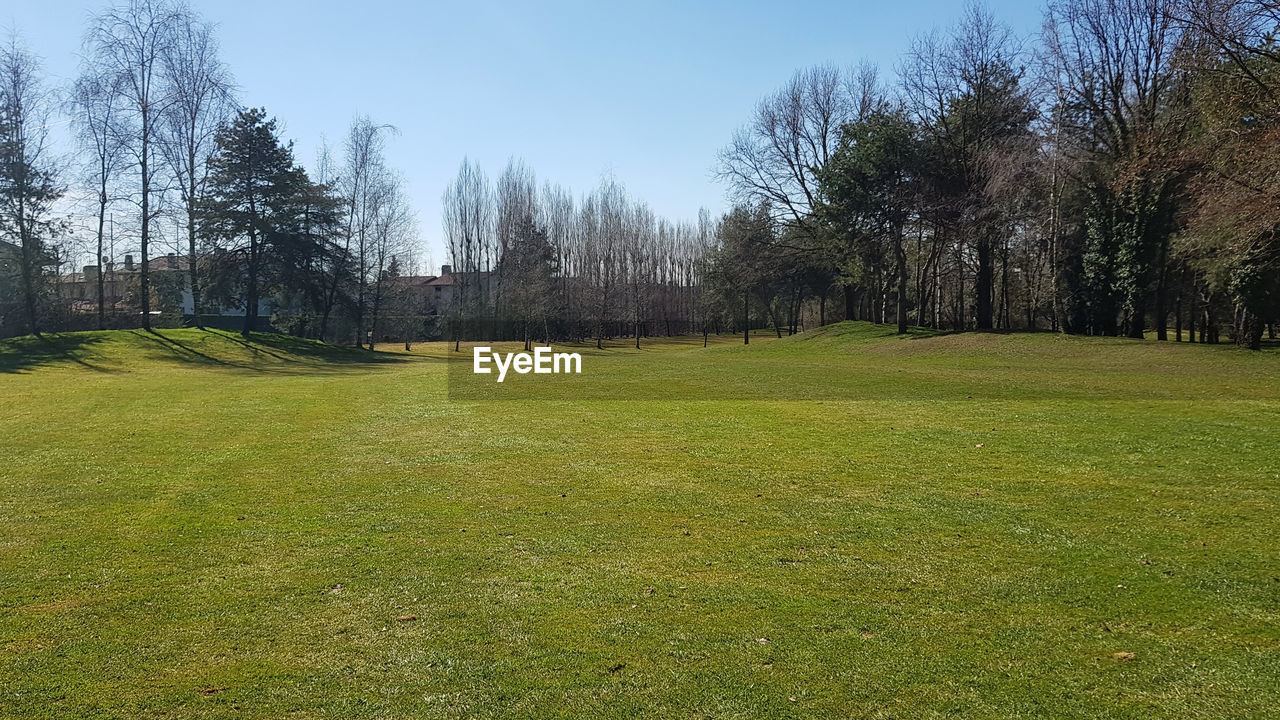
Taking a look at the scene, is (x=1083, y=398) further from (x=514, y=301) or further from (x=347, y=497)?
(x=514, y=301)

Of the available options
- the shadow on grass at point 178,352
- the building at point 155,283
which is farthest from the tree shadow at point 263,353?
the building at point 155,283

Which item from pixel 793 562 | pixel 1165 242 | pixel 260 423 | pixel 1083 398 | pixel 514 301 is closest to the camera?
pixel 793 562

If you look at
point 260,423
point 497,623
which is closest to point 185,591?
point 497,623

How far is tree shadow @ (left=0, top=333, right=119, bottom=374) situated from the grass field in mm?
19108

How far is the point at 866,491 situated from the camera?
881 centimetres

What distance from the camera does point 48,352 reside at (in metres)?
32.6

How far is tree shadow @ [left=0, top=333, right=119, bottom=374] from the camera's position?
29.5 metres

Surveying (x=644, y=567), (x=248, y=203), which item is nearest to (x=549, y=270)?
(x=248, y=203)

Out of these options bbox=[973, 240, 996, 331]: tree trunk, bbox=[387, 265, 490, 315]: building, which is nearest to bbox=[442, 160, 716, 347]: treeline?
bbox=[387, 265, 490, 315]: building

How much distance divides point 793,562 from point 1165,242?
3485cm

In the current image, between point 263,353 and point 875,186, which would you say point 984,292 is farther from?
point 263,353

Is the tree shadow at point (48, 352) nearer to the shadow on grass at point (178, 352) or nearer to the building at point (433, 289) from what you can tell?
the shadow on grass at point (178, 352)

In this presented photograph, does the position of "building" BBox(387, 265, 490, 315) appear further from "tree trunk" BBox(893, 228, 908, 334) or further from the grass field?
the grass field

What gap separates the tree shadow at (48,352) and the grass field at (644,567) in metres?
19.1
